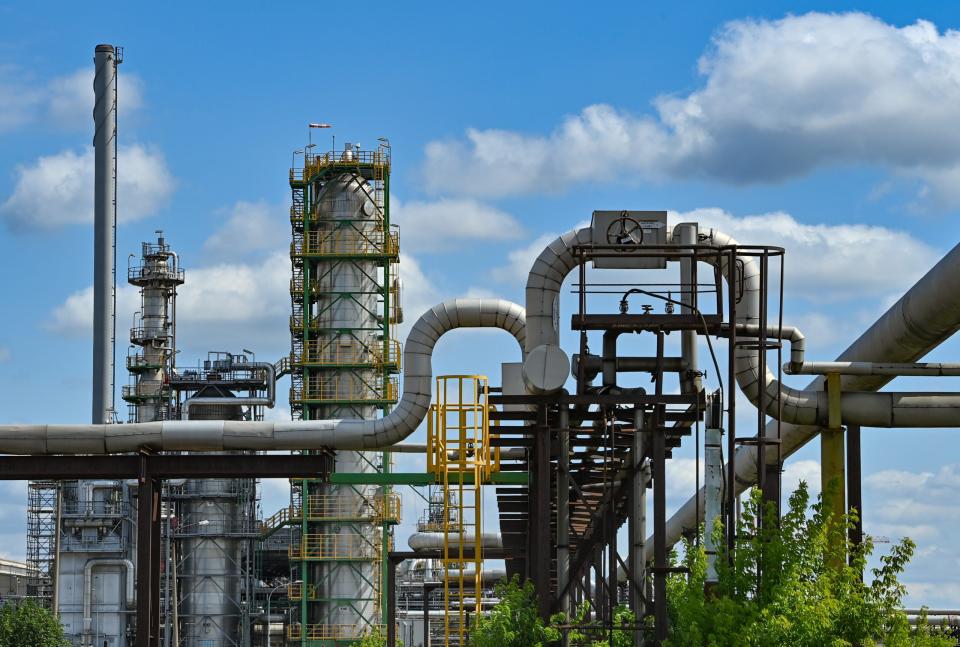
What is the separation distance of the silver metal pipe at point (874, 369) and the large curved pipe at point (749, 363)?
0.29 metres

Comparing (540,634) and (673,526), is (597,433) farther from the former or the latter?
(673,526)

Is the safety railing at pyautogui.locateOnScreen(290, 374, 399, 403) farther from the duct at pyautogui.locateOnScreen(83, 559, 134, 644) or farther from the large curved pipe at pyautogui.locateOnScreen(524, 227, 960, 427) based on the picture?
the large curved pipe at pyautogui.locateOnScreen(524, 227, 960, 427)

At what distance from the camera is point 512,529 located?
43844mm

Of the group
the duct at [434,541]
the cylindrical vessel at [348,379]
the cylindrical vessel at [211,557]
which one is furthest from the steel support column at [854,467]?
the cylindrical vessel at [211,557]

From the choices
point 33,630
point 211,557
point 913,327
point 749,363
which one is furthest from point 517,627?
point 33,630

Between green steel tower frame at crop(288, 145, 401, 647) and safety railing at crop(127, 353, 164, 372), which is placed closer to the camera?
green steel tower frame at crop(288, 145, 401, 647)

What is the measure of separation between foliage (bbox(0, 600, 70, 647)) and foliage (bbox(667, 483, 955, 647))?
50.1 meters

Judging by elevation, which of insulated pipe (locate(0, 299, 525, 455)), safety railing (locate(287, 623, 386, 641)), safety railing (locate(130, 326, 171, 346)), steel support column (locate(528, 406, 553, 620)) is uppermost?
safety railing (locate(130, 326, 171, 346))

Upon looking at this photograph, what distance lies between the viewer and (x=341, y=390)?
60438mm

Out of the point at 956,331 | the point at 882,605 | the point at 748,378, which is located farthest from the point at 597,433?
the point at 882,605

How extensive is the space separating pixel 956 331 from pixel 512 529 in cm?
1987

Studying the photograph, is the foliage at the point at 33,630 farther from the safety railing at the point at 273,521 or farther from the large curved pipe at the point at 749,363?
the large curved pipe at the point at 749,363

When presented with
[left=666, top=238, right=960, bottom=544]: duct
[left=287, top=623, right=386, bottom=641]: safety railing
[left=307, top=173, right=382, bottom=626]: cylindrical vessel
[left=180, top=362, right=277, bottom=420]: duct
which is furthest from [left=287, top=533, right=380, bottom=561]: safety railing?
[left=666, top=238, right=960, bottom=544]: duct

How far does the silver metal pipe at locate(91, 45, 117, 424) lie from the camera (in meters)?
68.4
